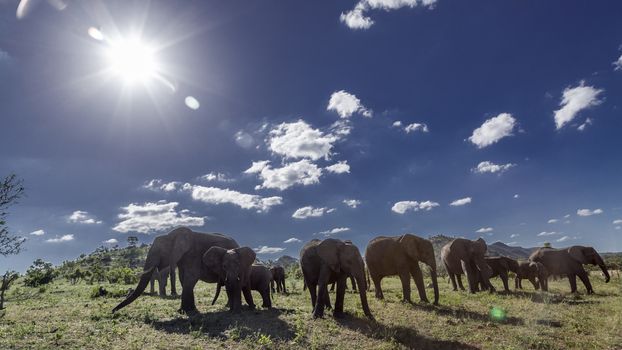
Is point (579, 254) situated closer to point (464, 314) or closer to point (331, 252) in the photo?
point (464, 314)

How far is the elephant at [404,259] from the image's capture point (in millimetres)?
22672

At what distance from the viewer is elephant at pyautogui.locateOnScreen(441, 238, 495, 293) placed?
93.4ft

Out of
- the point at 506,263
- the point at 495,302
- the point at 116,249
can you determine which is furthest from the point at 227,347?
the point at 116,249

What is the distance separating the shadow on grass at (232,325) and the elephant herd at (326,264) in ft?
5.30

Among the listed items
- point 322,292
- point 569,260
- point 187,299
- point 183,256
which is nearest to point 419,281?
point 322,292

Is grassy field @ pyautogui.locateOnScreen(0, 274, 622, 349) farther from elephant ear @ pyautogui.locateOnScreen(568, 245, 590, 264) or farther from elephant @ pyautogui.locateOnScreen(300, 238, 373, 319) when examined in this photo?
elephant ear @ pyautogui.locateOnScreen(568, 245, 590, 264)

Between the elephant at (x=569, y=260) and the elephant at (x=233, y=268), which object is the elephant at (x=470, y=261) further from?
the elephant at (x=233, y=268)

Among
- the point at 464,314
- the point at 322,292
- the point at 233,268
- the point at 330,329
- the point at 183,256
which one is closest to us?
the point at 330,329

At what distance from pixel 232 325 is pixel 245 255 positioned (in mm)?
5109

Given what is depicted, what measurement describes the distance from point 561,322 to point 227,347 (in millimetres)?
13817

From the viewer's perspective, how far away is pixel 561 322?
16266mm

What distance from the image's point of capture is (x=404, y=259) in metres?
23.5

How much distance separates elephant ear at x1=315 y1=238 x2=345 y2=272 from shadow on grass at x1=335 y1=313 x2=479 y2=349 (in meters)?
2.45

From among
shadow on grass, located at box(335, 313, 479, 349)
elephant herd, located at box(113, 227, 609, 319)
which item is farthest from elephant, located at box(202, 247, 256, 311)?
shadow on grass, located at box(335, 313, 479, 349)
